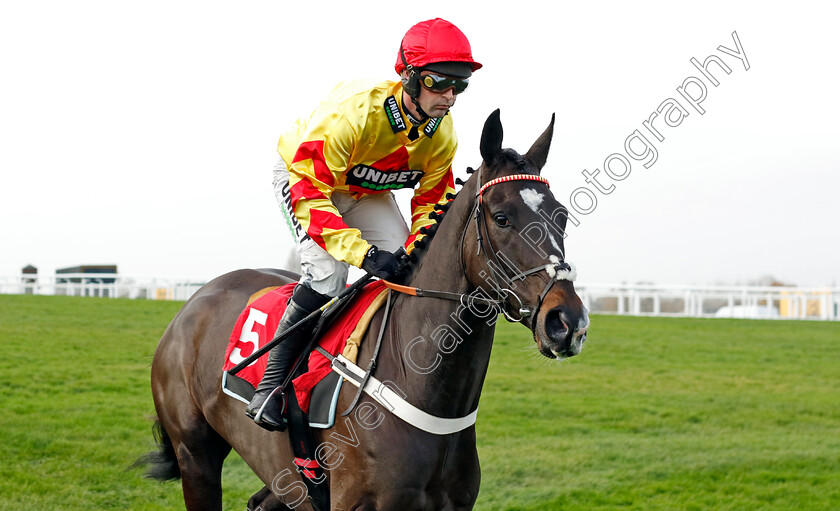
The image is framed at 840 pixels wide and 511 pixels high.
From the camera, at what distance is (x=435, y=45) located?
3367 mm

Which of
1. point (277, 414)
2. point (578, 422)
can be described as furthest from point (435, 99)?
point (578, 422)

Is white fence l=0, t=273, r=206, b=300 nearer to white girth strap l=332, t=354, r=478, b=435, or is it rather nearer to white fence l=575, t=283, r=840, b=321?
white fence l=575, t=283, r=840, b=321

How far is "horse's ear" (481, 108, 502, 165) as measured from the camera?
10.2 ft

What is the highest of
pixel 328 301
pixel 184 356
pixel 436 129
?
pixel 436 129

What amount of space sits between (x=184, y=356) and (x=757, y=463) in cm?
584

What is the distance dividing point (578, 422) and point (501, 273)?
707 cm

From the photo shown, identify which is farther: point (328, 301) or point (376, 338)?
point (328, 301)

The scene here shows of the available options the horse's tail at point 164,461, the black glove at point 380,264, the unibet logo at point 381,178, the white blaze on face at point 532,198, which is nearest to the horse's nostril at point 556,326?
the white blaze on face at point 532,198

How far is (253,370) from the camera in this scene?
3904 mm

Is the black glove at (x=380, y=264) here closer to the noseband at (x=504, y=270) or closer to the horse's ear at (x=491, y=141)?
the noseband at (x=504, y=270)

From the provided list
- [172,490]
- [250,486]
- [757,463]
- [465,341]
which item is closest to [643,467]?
[757,463]

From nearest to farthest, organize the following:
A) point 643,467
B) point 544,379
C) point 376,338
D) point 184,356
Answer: point 376,338 < point 184,356 < point 643,467 < point 544,379

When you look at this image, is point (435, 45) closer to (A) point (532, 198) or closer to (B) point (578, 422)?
(A) point (532, 198)

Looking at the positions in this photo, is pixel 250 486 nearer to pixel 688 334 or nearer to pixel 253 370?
pixel 253 370
